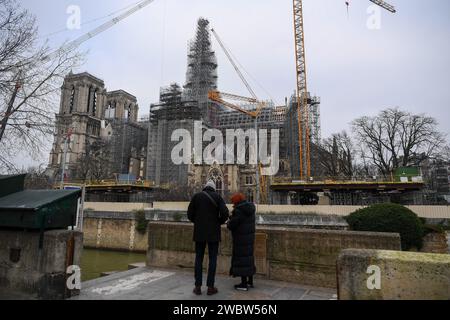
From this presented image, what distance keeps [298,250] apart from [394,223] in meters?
9.02

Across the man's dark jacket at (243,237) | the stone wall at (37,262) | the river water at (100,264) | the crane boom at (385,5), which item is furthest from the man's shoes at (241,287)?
the crane boom at (385,5)

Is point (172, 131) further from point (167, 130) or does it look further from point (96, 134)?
point (96, 134)

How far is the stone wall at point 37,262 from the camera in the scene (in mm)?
4918

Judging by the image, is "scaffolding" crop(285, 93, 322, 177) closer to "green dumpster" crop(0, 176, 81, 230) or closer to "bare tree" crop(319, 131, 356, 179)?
"bare tree" crop(319, 131, 356, 179)

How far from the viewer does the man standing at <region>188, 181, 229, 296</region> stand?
5141mm

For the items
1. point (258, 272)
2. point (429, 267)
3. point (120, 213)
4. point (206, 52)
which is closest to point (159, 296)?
point (258, 272)

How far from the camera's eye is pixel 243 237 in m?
5.43

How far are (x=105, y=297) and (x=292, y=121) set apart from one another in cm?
5930

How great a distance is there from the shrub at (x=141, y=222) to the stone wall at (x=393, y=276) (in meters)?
25.5

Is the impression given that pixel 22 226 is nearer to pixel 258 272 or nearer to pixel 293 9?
pixel 258 272

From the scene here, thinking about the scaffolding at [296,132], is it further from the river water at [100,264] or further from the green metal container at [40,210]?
the green metal container at [40,210]

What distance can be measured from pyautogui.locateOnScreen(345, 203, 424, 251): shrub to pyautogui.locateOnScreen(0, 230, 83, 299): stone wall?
11.9 m

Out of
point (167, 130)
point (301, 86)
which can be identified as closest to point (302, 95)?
point (301, 86)

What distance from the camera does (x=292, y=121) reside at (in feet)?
202
